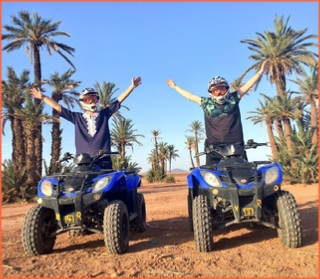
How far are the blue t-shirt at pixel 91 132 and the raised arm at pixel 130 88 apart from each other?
0.52 metres

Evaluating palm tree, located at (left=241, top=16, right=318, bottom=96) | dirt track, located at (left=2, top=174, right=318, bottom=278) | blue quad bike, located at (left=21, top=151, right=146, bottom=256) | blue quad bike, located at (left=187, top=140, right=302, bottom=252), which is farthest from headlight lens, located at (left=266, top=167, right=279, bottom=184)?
palm tree, located at (left=241, top=16, right=318, bottom=96)

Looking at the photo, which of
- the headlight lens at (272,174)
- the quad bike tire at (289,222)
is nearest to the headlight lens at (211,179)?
the headlight lens at (272,174)

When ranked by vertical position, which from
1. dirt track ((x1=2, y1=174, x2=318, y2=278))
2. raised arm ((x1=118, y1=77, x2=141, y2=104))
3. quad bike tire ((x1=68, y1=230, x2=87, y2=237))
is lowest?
dirt track ((x1=2, y1=174, x2=318, y2=278))

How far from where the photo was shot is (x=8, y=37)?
20.3 meters

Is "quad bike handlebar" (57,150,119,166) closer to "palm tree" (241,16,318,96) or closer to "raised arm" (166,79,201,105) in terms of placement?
"raised arm" (166,79,201,105)

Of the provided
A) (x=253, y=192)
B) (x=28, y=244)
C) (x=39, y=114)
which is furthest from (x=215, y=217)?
(x=39, y=114)

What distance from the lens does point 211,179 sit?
403cm

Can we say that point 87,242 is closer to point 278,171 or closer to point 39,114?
point 278,171

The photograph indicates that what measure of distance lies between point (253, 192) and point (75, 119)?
122 inches

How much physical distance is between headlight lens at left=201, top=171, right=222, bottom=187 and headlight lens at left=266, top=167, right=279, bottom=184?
2.03 feet

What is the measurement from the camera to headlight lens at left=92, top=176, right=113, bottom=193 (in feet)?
13.0

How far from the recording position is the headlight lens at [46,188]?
406cm

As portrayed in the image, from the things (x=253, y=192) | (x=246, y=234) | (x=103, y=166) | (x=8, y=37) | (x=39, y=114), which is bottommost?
(x=246, y=234)

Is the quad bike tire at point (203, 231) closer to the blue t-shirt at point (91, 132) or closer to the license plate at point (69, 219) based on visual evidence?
the license plate at point (69, 219)
